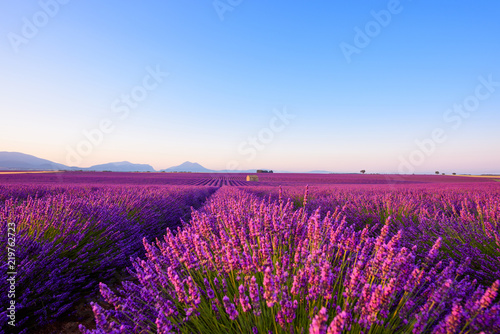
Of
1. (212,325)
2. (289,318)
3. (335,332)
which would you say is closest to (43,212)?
(212,325)

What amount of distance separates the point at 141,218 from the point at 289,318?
392cm

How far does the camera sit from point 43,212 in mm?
2932

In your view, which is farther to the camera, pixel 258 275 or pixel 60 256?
pixel 60 256

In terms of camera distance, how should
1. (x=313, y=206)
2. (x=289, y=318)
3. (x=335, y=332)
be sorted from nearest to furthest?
(x=335, y=332)
(x=289, y=318)
(x=313, y=206)

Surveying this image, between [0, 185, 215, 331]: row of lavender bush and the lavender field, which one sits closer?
the lavender field

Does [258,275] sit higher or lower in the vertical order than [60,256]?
higher

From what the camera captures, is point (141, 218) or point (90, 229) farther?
point (141, 218)

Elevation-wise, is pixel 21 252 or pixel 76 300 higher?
pixel 21 252

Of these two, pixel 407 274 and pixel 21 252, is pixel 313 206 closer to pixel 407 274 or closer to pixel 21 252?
pixel 407 274

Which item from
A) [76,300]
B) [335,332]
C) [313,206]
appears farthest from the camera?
[313,206]

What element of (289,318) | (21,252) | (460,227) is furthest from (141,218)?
(460,227)

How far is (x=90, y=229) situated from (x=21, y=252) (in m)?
0.91

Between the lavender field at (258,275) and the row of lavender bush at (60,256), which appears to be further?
the row of lavender bush at (60,256)

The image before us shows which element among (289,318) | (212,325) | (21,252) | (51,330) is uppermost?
(289,318)
